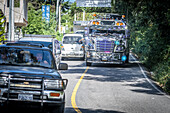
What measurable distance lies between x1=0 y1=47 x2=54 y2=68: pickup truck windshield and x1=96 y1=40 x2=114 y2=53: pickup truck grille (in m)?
15.4

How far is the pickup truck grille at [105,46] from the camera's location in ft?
78.6

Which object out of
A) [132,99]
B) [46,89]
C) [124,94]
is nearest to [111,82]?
[124,94]

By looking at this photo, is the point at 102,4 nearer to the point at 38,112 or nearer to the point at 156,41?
the point at 156,41

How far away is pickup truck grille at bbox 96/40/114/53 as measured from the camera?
78.6 feet

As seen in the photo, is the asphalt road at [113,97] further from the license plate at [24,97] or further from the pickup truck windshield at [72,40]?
the pickup truck windshield at [72,40]

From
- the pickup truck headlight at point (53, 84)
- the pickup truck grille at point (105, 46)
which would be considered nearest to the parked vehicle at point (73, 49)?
the pickup truck grille at point (105, 46)

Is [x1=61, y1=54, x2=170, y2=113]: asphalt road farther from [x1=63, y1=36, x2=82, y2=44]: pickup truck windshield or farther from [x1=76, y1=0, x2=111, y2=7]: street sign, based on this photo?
[x1=76, y1=0, x2=111, y2=7]: street sign

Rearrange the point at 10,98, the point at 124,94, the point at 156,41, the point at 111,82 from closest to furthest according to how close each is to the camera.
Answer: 1. the point at 10,98
2. the point at 124,94
3. the point at 111,82
4. the point at 156,41

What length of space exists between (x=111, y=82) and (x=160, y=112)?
647 centimetres

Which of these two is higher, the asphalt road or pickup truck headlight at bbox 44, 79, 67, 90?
pickup truck headlight at bbox 44, 79, 67, 90

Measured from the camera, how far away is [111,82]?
53.9ft

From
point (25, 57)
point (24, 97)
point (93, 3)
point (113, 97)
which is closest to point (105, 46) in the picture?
point (113, 97)

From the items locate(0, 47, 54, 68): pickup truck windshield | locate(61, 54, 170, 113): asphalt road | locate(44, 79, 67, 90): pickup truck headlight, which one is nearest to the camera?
locate(44, 79, 67, 90): pickup truck headlight

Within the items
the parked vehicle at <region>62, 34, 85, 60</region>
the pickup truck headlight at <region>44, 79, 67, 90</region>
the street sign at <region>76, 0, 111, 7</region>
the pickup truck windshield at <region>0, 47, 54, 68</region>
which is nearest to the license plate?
the pickup truck headlight at <region>44, 79, 67, 90</region>
